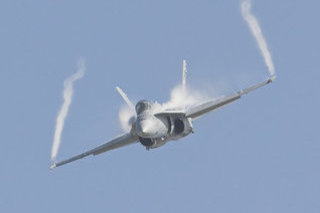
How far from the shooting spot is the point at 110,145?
271ft

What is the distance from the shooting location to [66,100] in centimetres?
8056

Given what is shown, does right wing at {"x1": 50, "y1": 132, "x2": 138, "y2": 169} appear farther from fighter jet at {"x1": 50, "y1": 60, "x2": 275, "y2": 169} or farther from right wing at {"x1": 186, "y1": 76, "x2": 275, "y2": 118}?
right wing at {"x1": 186, "y1": 76, "x2": 275, "y2": 118}

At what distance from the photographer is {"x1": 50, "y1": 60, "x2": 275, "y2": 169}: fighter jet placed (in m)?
75.5

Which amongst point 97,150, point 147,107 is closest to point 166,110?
point 147,107

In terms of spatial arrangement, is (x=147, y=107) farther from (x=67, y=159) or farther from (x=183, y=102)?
(x=67, y=159)

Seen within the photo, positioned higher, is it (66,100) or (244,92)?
(66,100)

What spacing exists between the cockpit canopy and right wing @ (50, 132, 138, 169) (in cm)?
233

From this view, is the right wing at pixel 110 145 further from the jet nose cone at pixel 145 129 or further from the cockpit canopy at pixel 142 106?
the jet nose cone at pixel 145 129

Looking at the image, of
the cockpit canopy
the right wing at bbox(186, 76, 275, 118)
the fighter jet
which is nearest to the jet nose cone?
the fighter jet

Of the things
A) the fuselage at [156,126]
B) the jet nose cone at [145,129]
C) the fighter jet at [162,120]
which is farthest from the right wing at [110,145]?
the jet nose cone at [145,129]

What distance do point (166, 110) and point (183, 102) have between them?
132 inches

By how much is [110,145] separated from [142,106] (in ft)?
22.4

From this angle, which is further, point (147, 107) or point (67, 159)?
point (67, 159)

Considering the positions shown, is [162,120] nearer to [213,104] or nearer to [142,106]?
[142,106]
